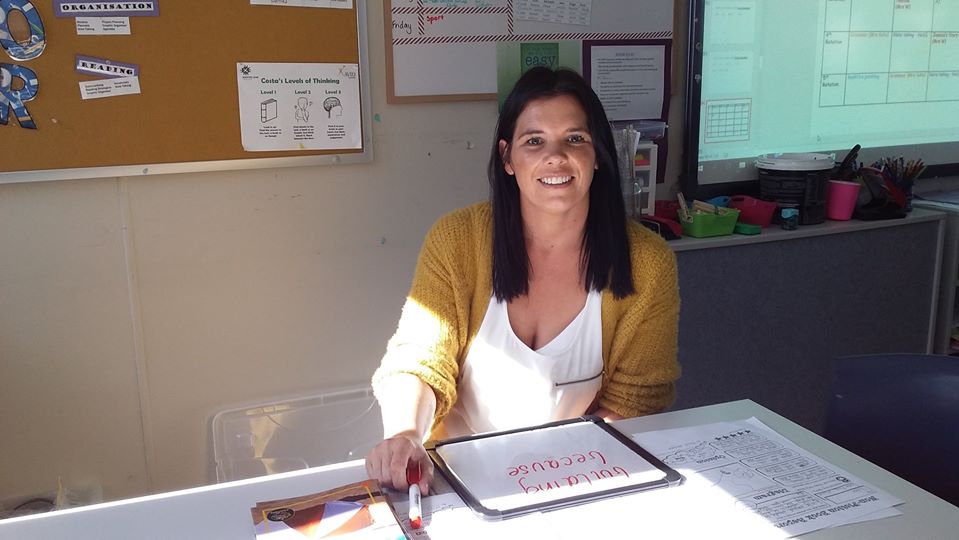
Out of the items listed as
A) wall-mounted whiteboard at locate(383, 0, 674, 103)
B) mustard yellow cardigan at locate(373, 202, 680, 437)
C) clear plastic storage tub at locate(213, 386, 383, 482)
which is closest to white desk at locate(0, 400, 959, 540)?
mustard yellow cardigan at locate(373, 202, 680, 437)

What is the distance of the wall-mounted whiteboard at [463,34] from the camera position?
7.67 ft

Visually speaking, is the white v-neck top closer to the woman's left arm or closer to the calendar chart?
the woman's left arm

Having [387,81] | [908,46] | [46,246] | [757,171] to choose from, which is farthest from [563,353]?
[908,46]

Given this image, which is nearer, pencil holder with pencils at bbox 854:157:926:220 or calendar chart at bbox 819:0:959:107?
pencil holder with pencils at bbox 854:157:926:220

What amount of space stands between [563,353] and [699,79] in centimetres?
142

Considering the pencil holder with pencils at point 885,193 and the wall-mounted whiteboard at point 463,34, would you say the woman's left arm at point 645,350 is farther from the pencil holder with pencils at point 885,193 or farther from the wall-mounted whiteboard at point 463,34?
the pencil holder with pencils at point 885,193

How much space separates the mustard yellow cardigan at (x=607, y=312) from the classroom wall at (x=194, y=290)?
27.5 inches

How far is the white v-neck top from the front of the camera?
169 cm

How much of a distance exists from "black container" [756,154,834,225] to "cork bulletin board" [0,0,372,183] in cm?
144

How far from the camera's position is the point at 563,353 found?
1697 millimetres

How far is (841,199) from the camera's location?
9.16 feet

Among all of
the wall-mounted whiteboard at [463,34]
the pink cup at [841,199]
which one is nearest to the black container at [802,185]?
the pink cup at [841,199]

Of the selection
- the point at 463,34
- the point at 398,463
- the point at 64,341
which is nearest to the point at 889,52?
the point at 463,34

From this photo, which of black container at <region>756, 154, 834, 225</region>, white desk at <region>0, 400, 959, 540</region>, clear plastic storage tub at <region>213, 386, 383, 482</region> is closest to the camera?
white desk at <region>0, 400, 959, 540</region>
